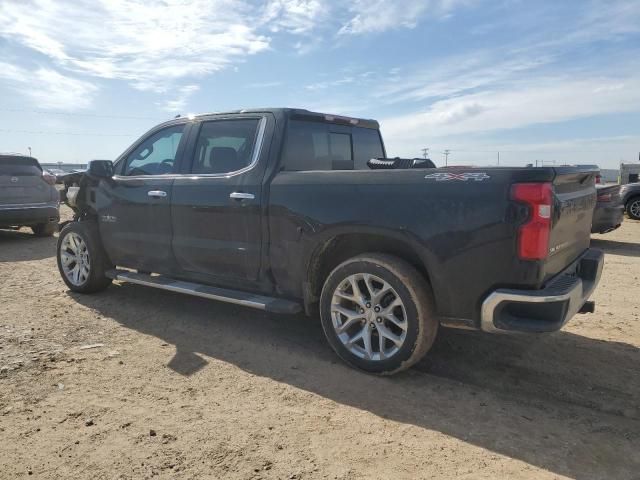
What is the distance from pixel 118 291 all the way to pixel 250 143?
2.87m

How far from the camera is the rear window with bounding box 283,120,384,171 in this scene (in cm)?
436

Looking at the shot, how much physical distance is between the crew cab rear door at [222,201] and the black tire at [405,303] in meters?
1.01

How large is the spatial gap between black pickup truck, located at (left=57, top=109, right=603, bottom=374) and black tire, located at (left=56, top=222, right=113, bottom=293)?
0.02 m

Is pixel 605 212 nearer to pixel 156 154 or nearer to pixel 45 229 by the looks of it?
pixel 156 154

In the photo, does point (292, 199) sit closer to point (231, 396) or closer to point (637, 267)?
point (231, 396)

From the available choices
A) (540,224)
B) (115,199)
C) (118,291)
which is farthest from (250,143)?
(118,291)

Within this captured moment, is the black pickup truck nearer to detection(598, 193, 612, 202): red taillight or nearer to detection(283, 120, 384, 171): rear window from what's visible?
detection(283, 120, 384, 171): rear window

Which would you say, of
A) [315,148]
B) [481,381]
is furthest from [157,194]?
[481,381]

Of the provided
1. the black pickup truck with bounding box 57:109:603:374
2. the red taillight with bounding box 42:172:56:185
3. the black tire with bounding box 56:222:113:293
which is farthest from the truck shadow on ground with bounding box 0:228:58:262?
the black pickup truck with bounding box 57:109:603:374

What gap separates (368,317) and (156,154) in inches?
116

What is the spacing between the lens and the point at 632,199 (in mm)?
14430

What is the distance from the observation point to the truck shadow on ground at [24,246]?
8.40m

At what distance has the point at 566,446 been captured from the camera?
2.76 meters

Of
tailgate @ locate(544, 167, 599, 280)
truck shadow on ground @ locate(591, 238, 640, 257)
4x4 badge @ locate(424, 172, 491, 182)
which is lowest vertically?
truck shadow on ground @ locate(591, 238, 640, 257)
